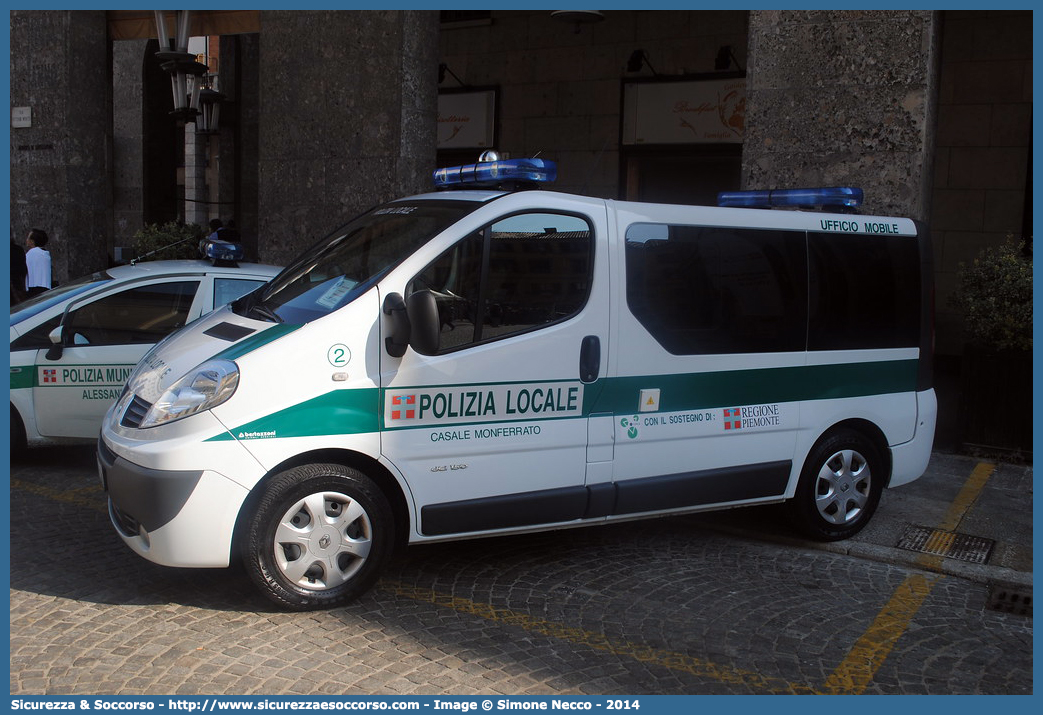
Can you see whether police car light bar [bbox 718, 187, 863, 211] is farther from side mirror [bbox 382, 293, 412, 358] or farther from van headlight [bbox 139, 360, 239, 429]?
van headlight [bbox 139, 360, 239, 429]

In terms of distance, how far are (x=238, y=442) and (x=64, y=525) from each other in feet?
7.00

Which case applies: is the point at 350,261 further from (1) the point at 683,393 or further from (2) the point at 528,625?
(2) the point at 528,625

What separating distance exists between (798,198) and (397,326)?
9.50ft

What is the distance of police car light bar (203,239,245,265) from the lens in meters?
7.35

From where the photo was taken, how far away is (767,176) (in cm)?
923

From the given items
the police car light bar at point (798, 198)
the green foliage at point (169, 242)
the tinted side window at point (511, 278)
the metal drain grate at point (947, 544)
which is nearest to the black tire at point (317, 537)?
the tinted side window at point (511, 278)

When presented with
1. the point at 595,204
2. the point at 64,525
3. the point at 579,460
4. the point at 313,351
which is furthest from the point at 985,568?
the point at 64,525

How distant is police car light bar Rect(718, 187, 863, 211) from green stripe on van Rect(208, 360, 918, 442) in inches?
39.6

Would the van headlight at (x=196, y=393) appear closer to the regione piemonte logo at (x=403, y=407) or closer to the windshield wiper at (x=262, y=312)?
the windshield wiper at (x=262, y=312)

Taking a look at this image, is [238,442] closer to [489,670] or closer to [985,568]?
[489,670]

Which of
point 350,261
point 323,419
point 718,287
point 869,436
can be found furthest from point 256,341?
point 869,436

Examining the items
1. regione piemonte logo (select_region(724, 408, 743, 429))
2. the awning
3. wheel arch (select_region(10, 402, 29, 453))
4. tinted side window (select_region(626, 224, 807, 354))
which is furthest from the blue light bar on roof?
the awning

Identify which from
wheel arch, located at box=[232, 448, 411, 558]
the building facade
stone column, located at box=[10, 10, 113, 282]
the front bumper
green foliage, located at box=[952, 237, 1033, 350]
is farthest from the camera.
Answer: stone column, located at box=[10, 10, 113, 282]

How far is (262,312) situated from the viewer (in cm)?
495
